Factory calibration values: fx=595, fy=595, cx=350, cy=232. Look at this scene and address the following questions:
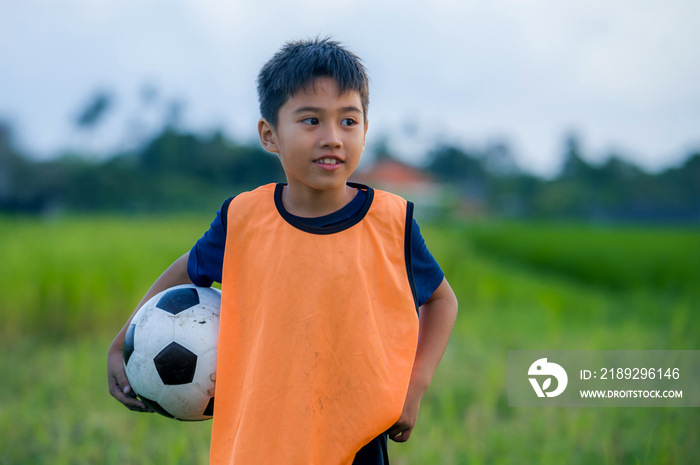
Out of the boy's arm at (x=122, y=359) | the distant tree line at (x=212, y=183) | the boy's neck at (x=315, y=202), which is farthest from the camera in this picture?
the distant tree line at (x=212, y=183)

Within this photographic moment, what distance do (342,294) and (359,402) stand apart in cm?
27

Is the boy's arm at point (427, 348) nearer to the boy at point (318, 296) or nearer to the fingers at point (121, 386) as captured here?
the boy at point (318, 296)

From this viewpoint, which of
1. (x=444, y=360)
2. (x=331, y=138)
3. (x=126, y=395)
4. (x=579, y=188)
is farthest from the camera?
(x=579, y=188)

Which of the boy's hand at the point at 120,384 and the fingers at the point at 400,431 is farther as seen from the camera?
the boy's hand at the point at 120,384

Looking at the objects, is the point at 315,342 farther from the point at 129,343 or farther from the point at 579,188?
the point at 579,188

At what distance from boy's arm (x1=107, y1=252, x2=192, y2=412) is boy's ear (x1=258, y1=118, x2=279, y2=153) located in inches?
14.9

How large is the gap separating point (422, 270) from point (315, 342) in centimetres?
35

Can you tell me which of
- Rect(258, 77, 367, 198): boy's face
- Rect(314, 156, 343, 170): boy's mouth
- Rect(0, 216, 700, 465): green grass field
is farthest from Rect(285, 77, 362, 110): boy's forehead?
Rect(0, 216, 700, 465): green grass field

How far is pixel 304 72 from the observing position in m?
1.46

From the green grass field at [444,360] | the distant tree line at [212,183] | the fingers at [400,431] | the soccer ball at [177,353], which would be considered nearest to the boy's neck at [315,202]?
the soccer ball at [177,353]

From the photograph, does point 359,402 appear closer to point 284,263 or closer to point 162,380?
point 284,263

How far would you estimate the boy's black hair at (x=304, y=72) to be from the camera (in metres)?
1.46

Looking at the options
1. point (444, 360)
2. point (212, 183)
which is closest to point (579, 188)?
point (212, 183)

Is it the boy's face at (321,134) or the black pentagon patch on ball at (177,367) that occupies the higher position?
the boy's face at (321,134)
